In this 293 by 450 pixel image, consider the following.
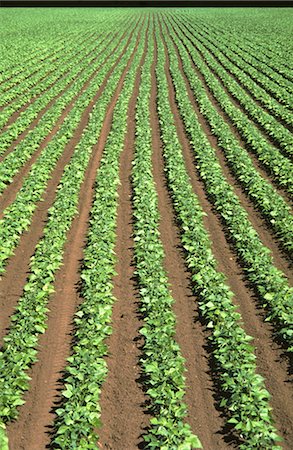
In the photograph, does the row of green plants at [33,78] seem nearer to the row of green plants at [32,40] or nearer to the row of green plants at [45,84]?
the row of green plants at [45,84]

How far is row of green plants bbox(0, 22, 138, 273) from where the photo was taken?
1171cm

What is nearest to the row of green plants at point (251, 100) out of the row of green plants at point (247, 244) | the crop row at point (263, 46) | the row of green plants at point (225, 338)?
the crop row at point (263, 46)

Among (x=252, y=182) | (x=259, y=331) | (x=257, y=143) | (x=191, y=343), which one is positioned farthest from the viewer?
(x=257, y=143)

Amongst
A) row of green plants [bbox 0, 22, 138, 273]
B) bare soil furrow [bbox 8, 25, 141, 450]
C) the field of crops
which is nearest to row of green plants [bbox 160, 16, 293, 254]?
the field of crops

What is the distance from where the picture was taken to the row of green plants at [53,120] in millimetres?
16016

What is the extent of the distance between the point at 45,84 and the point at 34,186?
16519 mm

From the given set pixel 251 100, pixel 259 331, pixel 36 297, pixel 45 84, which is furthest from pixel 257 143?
pixel 45 84

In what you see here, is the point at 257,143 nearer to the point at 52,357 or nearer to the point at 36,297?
the point at 36,297

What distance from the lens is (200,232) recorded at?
11.9 m

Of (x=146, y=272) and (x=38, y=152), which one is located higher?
(x=38, y=152)

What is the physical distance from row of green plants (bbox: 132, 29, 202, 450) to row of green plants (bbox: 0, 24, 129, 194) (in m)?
5.12

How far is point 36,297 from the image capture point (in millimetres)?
9344

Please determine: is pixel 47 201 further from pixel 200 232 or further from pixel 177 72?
pixel 177 72

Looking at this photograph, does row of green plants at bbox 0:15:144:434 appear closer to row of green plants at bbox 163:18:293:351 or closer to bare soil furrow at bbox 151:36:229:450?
bare soil furrow at bbox 151:36:229:450
